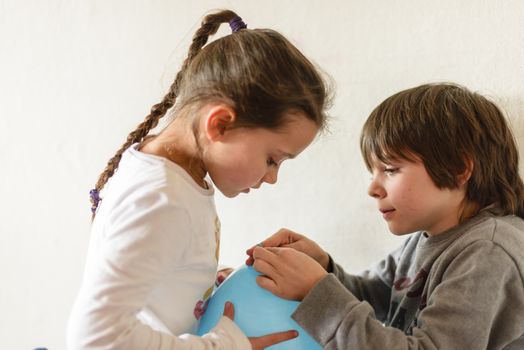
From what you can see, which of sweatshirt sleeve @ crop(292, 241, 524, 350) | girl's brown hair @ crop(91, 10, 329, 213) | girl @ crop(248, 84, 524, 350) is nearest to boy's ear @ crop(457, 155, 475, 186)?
girl @ crop(248, 84, 524, 350)

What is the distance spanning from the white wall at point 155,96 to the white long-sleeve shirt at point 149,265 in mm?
380

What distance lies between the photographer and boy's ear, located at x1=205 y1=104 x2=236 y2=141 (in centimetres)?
77

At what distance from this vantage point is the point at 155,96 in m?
1.30

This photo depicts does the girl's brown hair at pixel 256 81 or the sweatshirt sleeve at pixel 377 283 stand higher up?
the girl's brown hair at pixel 256 81

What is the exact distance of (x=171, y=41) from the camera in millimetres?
1271

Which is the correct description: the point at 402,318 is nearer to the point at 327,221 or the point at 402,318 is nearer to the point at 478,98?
the point at 327,221

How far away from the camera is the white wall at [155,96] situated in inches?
41.1

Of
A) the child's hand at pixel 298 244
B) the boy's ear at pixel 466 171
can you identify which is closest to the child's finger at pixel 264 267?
the child's hand at pixel 298 244

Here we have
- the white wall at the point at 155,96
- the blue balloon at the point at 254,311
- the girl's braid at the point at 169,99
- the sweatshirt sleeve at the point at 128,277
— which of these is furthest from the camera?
the white wall at the point at 155,96

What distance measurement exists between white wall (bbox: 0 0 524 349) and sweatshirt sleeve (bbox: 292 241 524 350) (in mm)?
309

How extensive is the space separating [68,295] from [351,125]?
2.76 feet

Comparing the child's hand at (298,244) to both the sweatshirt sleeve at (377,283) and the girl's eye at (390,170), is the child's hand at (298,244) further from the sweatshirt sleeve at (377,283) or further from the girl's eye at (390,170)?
the girl's eye at (390,170)

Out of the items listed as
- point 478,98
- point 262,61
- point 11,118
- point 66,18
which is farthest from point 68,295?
point 478,98

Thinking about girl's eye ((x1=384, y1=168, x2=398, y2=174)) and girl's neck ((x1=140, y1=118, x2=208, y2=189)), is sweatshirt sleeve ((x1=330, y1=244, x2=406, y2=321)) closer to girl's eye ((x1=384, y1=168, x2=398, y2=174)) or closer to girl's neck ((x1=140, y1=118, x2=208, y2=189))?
girl's eye ((x1=384, y1=168, x2=398, y2=174))
